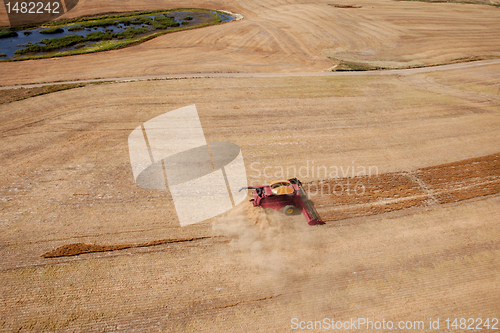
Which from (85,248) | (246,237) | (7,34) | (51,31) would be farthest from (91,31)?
(246,237)

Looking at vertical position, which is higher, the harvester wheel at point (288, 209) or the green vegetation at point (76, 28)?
the green vegetation at point (76, 28)

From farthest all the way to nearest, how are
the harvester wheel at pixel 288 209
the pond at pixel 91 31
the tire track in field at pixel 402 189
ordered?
the pond at pixel 91 31 < the tire track in field at pixel 402 189 < the harvester wheel at pixel 288 209

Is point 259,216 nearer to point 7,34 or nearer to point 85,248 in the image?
point 85,248

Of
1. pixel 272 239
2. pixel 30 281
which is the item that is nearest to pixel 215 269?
pixel 272 239

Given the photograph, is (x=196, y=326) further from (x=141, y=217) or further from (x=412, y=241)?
(x=412, y=241)

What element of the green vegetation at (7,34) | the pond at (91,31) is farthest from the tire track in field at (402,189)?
the green vegetation at (7,34)

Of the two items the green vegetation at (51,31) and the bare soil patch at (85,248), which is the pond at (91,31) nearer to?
the green vegetation at (51,31)

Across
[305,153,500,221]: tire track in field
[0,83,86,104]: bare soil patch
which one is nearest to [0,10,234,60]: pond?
[0,83,86,104]: bare soil patch

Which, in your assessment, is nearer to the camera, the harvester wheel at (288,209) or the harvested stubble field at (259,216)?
the harvested stubble field at (259,216)
